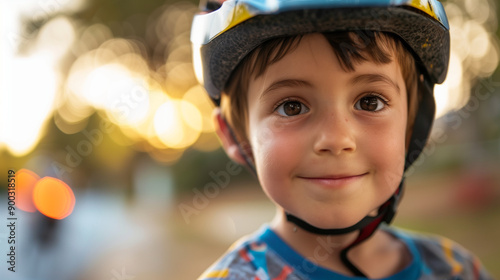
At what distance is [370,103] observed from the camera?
1745mm

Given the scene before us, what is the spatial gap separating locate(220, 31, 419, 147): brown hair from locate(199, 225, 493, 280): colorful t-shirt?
1.48 ft

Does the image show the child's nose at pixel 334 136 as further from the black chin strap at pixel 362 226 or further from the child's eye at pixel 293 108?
the black chin strap at pixel 362 226

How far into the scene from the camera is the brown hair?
5.42ft

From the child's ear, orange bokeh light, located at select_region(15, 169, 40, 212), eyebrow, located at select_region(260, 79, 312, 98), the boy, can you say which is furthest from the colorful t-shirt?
orange bokeh light, located at select_region(15, 169, 40, 212)

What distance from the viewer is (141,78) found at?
11.0m

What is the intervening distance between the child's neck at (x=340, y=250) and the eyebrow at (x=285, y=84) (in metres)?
0.59

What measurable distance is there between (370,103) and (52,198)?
6.89 meters

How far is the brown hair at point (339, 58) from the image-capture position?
1653mm

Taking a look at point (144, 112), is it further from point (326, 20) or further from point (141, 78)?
point (326, 20)

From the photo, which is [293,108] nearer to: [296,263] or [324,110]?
[324,110]

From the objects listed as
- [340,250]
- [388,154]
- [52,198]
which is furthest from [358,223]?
[52,198]

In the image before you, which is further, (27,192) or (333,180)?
(27,192)

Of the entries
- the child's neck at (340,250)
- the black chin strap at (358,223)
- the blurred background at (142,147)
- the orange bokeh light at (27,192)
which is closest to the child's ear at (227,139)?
the black chin strap at (358,223)

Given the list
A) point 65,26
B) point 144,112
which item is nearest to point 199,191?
point 144,112
